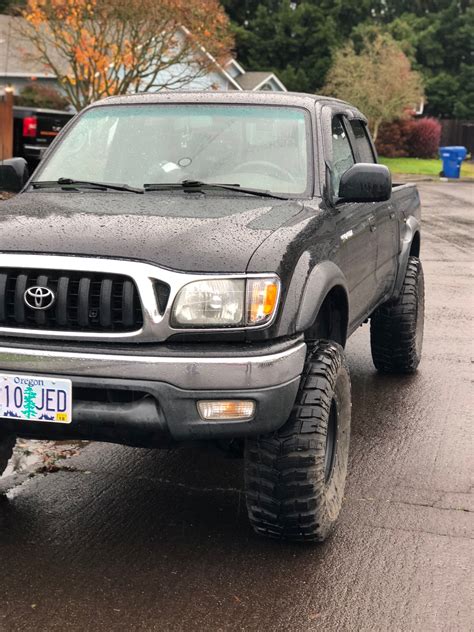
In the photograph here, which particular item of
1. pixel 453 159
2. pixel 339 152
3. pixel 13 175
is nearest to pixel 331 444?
pixel 339 152

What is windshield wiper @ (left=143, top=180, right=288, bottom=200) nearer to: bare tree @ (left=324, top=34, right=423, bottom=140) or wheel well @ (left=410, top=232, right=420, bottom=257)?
wheel well @ (left=410, top=232, right=420, bottom=257)

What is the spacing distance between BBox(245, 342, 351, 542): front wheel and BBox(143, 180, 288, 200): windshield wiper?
1.00 metres

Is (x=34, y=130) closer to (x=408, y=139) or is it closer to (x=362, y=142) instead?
(x=362, y=142)

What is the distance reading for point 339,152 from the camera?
558 centimetres

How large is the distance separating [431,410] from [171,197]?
2620 mm

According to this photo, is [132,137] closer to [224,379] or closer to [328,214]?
[328,214]

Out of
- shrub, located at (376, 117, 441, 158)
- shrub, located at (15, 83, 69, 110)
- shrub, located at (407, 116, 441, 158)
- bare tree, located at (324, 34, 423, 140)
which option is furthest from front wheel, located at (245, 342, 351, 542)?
shrub, located at (407, 116, 441, 158)

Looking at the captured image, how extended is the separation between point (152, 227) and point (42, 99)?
106 feet

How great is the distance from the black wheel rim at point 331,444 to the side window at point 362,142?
233cm

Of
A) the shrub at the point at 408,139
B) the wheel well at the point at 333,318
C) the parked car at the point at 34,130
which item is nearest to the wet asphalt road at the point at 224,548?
the wheel well at the point at 333,318

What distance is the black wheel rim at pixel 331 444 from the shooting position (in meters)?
4.34

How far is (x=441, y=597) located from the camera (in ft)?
12.3

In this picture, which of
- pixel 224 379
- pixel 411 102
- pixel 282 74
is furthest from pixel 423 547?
pixel 282 74

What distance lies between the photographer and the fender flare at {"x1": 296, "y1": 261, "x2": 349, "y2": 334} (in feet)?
13.0
